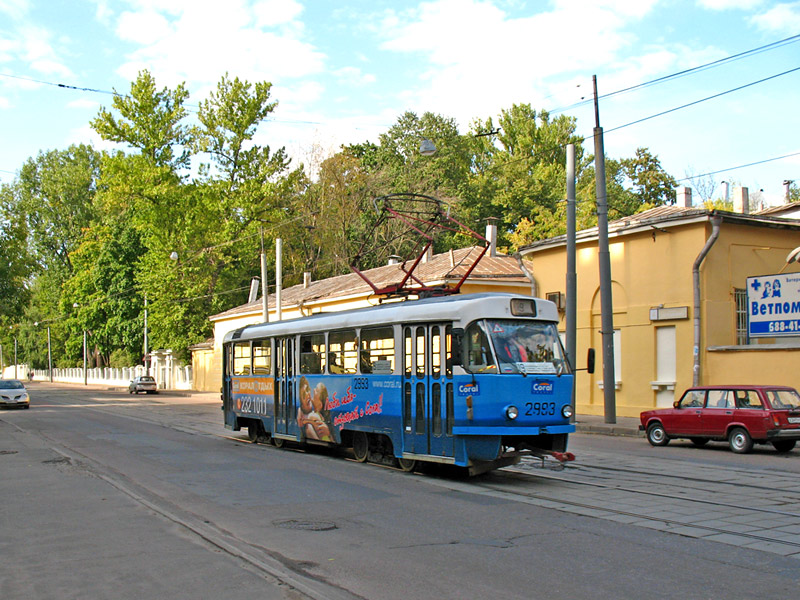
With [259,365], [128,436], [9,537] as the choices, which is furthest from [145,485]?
[128,436]

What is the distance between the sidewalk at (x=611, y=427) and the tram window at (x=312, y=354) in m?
9.81

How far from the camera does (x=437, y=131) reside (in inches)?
2670

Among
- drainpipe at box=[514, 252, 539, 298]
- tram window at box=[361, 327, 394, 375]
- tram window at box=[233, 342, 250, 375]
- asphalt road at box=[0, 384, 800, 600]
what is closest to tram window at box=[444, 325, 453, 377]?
tram window at box=[361, 327, 394, 375]

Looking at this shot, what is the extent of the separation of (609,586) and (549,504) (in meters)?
4.12

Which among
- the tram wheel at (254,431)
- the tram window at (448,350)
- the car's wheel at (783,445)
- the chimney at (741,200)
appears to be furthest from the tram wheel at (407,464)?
the chimney at (741,200)

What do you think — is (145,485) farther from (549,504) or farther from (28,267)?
(28,267)

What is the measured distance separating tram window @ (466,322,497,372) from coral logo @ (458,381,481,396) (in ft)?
0.84

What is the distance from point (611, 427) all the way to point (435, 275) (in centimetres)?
1260

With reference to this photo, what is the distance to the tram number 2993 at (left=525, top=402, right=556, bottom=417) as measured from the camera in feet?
40.4

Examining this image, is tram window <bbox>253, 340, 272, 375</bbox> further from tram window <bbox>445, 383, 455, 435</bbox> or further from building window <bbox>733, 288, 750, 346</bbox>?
building window <bbox>733, 288, 750, 346</bbox>

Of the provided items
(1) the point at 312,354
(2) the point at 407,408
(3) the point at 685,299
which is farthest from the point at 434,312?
(3) the point at 685,299

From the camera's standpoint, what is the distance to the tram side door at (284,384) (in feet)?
59.0

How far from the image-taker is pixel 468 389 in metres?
12.5

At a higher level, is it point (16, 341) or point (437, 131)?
point (437, 131)
